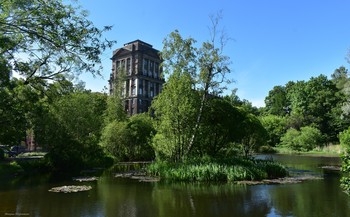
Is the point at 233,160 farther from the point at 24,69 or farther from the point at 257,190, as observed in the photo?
the point at 24,69

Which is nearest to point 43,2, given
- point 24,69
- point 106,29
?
point 106,29

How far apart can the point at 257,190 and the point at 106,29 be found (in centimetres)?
1031

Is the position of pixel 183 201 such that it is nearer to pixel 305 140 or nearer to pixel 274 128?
pixel 305 140

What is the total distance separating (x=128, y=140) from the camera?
37.9m

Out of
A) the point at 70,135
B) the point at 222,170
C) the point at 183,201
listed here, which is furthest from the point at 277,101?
the point at 183,201

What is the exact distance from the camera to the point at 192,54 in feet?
79.9

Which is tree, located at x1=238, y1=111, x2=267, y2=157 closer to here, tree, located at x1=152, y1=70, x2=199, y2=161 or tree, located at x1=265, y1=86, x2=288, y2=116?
tree, located at x1=152, y1=70, x2=199, y2=161

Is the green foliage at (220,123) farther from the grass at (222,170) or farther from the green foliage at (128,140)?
the green foliage at (128,140)

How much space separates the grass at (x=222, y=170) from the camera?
18.5 m

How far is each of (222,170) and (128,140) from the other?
68.6 feet

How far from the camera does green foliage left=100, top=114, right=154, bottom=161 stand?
37219 millimetres

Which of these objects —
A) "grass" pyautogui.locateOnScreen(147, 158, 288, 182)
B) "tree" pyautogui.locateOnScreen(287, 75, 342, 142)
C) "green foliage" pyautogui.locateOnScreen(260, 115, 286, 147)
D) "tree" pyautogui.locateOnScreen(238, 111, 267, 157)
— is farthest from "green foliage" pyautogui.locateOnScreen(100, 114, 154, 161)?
"tree" pyautogui.locateOnScreen(287, 75, 342, 142)

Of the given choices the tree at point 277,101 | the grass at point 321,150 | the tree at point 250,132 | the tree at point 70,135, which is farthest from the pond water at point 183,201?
the tree at point 277,101

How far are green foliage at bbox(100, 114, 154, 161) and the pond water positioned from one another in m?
20.0
